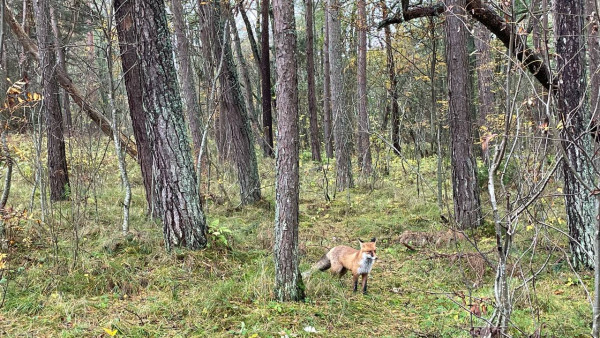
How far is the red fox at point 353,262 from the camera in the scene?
4.66 meters

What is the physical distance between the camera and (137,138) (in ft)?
21.7

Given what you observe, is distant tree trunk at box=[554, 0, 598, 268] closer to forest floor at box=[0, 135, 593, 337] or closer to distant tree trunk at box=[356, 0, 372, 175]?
forest floor at box=[0, 135, 593, 337]

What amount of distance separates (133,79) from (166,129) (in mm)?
1486

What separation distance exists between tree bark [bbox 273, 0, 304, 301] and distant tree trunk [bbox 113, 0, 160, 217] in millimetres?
2349

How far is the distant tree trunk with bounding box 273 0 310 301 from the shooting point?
3.91 m

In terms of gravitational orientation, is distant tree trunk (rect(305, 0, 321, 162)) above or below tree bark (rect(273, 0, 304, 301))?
above

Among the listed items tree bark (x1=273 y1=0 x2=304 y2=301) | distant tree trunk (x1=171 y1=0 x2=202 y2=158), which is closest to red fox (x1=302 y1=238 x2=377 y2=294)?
tree bark (x1=273 y1=0 x2=304 y2=301)

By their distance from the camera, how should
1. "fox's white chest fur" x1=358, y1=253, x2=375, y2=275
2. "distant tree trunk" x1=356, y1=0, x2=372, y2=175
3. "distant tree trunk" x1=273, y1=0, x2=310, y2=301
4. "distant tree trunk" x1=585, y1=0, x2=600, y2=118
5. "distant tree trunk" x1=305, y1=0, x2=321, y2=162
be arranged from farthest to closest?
"distant tree trunk" x1=305, y1=0, x2=321, y2=162, "distant tree trunk" x1=356, y1=0, x2=372, y2=175, "fox's white chest fur" x1=358, y1=253, x2=375, y2=275, "distant tree trunk" x1=273, y1=0, x2=310, y2=301, "distant tree trunk" x1=585, y1=0, x2=600, y2=118

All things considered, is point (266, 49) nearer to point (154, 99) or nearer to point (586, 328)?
point (154, 99)

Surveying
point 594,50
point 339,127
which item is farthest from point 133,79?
point 594,50

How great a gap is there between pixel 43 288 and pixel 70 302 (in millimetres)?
494

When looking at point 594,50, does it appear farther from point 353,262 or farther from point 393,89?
point 393,89

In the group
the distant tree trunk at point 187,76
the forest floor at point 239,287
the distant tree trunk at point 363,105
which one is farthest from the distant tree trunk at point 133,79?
Result: the distant tree trunk at point 363,105

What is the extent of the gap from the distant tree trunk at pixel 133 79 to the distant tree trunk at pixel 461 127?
5271 mm
